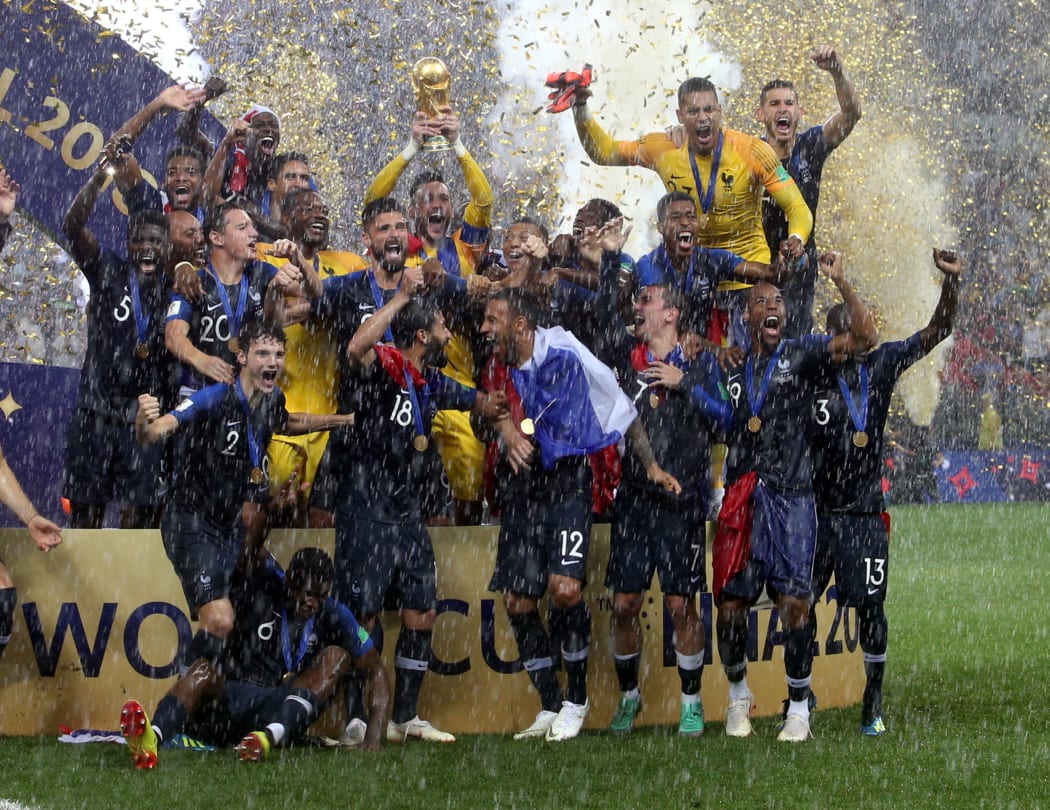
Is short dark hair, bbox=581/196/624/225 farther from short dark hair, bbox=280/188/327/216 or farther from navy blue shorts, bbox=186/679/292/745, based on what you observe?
navy blue shorts, bbox=186/679/292/745

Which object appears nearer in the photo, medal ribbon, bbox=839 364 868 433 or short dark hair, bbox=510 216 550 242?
medal ribbon, bbox=839 364 868 433

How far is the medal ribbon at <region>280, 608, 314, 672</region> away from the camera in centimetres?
641

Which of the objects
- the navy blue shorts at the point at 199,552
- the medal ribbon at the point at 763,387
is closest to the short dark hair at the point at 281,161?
the navy blue shorts at the point at 199,552

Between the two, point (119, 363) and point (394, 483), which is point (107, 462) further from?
point (394, 483)


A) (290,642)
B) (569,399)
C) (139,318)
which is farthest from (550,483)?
(139,318)

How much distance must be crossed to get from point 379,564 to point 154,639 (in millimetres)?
1101

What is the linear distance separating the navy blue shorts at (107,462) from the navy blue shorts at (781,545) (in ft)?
9.00

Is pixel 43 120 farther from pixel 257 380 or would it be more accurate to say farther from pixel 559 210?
pixel 559 210

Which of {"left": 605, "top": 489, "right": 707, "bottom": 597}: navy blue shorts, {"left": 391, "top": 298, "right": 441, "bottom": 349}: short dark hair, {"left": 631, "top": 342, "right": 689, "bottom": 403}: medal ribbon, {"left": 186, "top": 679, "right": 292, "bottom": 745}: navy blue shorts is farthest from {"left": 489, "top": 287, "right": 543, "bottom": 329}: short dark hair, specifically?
{"left": 186, "top": 679, "right": 292, "bottom": 745}: navy blue shorts

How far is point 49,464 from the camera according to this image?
29.4ft

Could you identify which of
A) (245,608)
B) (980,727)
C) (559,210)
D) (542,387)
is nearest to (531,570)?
(542,387)

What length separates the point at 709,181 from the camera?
7.92m

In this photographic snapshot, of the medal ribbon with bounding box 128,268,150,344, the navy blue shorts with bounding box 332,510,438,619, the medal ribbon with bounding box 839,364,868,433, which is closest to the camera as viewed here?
the navy blue shorts with bounding box 332,510,438,619

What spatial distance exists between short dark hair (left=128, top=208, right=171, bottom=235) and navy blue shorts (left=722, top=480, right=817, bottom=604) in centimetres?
298
